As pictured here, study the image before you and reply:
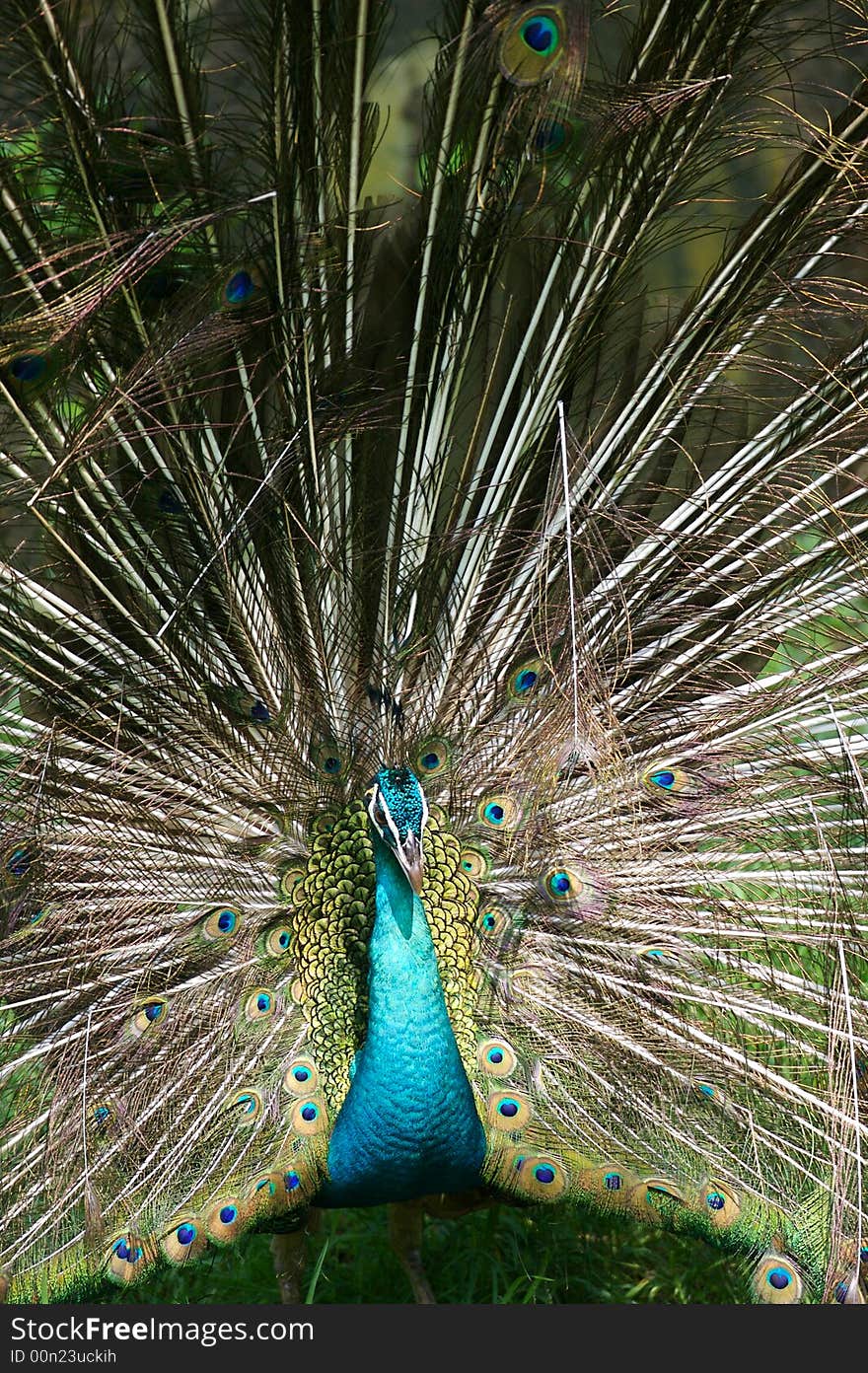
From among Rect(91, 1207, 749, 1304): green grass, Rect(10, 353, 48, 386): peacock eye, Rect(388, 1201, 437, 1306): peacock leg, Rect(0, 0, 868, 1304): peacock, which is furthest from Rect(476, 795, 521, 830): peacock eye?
Rect(10, 353, 48, 386): peacock eye

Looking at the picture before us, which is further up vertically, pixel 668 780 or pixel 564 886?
pixel 668 780

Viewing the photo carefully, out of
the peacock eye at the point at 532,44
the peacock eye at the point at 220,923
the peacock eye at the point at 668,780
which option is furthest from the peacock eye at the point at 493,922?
the peacock eye at the point at 532,44

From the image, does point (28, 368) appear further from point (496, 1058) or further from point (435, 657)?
point (496, 1058)

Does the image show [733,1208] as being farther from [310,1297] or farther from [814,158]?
[814,158]

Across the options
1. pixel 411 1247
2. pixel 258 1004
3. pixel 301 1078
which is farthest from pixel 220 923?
pixel 411 1247

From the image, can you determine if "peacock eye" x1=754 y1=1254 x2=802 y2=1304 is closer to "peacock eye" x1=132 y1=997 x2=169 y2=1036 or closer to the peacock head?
the peacock head

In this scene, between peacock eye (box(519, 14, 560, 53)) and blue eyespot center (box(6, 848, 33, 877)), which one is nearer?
peacock eye (box(519, 14, 560, 53))

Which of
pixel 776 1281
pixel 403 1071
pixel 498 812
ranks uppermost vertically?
pixel 498 812

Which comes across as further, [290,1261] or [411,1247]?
[411,1247]
